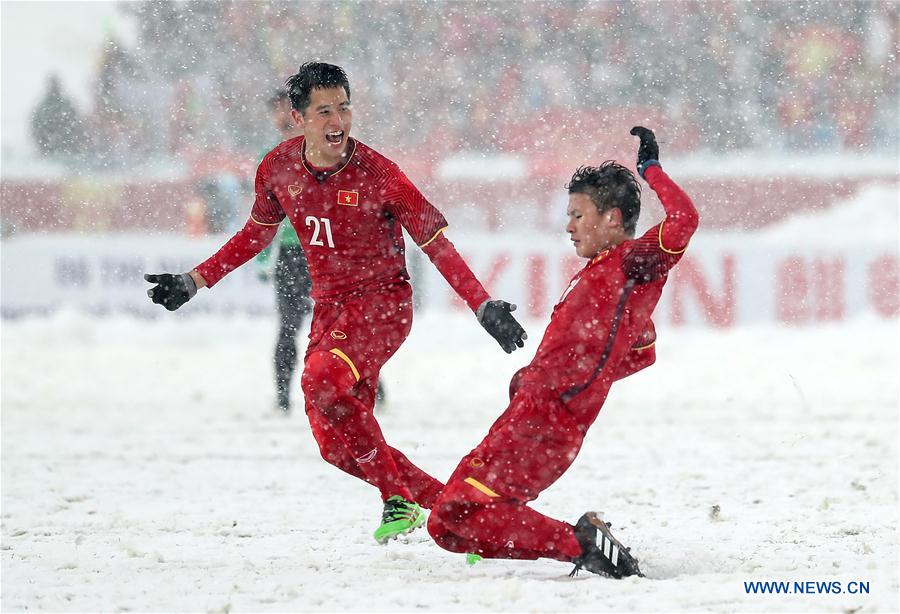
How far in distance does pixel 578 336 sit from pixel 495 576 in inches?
29.8

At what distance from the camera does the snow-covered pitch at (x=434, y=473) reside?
132 inches

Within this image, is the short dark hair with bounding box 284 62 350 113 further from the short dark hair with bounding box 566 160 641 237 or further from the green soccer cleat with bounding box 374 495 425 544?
the green soccer cleat with bounding box 374 495 425 544

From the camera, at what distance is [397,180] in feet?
13.4

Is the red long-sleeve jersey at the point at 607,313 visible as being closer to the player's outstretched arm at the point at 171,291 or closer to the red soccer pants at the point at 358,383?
the red soccer pants at the point at 358,383

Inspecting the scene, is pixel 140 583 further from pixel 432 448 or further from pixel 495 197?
pixel 495 197

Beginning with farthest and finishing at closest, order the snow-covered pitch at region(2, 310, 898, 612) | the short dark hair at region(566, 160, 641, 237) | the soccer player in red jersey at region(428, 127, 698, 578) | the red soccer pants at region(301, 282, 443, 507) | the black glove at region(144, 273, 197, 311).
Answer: the black glove at region(144, 273, 197, 311)
the red soccer pants at region(301, 282, 443, 507)
the short dark hair at region(566, 160, 641, 237)
the soccer player in red jersey at region(428, 127, 698, 578)
the snow-covered pitch at region(2, 310, 898, 612)

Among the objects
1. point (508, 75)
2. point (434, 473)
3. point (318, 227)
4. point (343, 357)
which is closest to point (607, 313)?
point (343, 357)

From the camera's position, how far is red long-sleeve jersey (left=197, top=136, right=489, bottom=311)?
402 cm

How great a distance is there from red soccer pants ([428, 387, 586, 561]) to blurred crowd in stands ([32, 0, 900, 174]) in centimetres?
1075

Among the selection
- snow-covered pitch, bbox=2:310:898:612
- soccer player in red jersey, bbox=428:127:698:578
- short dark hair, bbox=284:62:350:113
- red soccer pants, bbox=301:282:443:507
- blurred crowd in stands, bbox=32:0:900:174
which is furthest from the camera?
blurred crowd in stands, bbox=32:0:900:174

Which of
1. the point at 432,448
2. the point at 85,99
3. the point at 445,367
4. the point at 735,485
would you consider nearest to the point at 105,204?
the point at 85,99

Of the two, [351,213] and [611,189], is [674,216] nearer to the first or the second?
[611,189]

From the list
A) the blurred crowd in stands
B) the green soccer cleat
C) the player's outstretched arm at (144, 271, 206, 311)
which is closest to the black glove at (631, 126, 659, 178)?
the green soccer cleat

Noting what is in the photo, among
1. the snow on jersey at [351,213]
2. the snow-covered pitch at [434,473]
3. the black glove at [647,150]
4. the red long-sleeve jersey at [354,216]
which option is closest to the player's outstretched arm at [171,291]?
the red long-sleeve jersey at [354,216]
